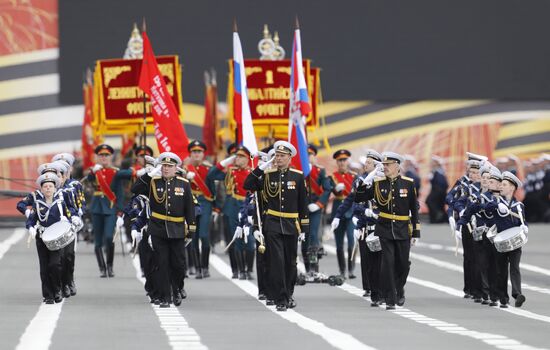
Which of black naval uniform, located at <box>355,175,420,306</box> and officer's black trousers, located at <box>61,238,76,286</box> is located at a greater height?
black naval uniform, located at <box>355,175,420,306</box>

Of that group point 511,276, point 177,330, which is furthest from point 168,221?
point 511,276

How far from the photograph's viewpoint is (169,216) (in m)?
19.3

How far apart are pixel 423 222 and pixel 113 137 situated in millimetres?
8696

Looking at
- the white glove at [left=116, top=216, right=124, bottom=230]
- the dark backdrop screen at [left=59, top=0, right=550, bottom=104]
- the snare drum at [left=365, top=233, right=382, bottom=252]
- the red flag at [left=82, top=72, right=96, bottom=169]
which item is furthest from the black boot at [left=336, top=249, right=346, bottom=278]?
the dark backdrop screen at [left=59, top=0, right=550, bottom=104]

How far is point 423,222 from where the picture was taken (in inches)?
1820

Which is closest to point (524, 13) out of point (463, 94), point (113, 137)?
point (463, 94)

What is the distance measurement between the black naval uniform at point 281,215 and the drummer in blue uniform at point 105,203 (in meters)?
5.32

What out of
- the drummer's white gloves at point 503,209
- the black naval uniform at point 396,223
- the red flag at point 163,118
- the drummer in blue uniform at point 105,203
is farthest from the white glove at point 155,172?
the drummer in blue uniform at point 105,203

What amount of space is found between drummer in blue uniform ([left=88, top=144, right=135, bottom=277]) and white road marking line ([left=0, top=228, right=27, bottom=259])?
5169 mm

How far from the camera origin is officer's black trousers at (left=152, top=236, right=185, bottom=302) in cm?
1920

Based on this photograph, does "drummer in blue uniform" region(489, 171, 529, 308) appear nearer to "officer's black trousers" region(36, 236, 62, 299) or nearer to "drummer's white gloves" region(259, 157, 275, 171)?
"drummer's white gloves" region(259, 157, 275, 171)

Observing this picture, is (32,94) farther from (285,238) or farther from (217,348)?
(217,348)

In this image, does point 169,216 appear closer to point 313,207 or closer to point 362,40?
point 313,207

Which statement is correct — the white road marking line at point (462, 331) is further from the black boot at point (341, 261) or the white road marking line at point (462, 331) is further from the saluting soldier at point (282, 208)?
the black boot at point (341, 261)
